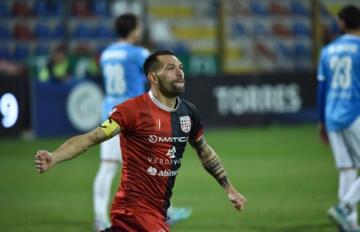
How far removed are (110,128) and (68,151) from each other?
1.39 feet

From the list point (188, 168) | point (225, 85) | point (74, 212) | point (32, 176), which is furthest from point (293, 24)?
point (74, 212)

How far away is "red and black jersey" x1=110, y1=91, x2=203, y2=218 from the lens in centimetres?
649

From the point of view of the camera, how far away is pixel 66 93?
20.4 m

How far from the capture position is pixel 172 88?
6457 millimetres

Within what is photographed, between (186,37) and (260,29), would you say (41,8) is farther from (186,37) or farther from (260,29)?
(260,29)

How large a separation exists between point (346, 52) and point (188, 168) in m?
7.16

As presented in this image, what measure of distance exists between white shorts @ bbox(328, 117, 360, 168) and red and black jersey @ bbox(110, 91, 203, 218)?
117 inches

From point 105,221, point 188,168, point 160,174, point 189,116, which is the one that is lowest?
point 188,168

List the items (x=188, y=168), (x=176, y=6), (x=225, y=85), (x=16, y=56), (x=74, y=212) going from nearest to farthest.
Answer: (x=74, y=212)
(x=188, y=168)
(x=225, y=85)
(x=16, y=56)
(x=176, y=6)

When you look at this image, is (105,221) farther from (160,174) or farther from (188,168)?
(188,168)

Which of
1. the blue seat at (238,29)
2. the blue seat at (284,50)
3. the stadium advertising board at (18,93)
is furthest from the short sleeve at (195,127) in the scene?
the blue seat at (284,50)

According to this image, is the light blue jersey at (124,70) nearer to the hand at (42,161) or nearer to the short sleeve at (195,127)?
the short sleeve at (195,127)

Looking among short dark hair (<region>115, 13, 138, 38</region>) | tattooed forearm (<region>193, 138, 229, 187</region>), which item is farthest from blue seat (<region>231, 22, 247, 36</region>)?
tattooed forearm (<region>193, 138, 229, 187</region>)

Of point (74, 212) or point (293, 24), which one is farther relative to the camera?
point (293, 24)
